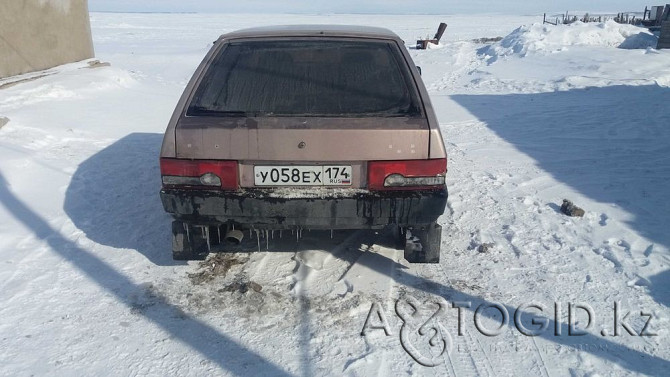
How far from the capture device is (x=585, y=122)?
833 cm

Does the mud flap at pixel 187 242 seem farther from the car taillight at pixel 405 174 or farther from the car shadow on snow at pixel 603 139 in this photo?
the car shadow on snow at pixel 603 139

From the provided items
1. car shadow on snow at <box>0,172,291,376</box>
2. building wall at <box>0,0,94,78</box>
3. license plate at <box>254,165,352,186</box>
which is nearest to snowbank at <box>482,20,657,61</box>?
building wall at <box>0,0,94,78</box>

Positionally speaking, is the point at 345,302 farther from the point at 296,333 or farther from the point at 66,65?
the point at 66,65

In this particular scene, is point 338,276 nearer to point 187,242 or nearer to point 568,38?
point 187,242

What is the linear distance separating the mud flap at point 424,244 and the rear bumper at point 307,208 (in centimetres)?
22

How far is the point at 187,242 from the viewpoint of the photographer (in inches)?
135

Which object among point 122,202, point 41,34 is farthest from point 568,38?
point 122,202

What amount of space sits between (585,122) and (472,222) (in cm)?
489

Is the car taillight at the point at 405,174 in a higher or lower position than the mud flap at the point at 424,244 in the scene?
higher

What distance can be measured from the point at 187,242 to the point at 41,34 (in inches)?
322

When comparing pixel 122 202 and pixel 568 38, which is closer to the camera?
pixel 122 202

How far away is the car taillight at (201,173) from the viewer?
308cm

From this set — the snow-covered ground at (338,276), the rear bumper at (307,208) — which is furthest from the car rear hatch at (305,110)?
the snow-covered ground at (338,276)

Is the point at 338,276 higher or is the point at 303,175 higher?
the point at 303,175
